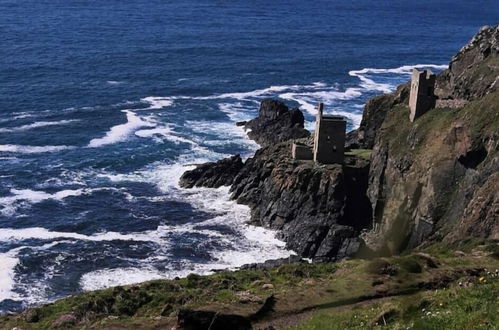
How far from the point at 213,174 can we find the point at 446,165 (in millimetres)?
30924

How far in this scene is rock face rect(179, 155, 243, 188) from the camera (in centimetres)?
8200

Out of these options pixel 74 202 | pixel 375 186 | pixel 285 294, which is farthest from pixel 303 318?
pixel 74 202

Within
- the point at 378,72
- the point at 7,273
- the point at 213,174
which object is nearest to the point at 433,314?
the point at 7,273

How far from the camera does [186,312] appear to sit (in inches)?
1054

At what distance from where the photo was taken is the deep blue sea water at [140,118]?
63.6 m

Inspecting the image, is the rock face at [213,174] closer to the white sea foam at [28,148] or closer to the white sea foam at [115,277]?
the white sea foam at [28,148]

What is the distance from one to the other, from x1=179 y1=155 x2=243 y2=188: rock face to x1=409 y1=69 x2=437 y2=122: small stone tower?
23.0 metres

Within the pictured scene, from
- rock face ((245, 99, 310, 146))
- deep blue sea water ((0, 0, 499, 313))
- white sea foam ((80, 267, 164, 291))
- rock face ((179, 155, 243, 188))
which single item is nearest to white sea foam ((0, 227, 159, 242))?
deep blue sea water ((0, 0, 499, 313))

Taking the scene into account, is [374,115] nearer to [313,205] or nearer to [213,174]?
[313,205]

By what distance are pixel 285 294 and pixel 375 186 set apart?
3923 centimetres

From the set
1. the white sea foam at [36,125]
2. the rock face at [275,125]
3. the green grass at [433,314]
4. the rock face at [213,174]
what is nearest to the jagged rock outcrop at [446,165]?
the rock face at [213,174]

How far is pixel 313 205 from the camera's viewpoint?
229 feet

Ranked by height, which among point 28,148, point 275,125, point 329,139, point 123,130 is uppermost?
point 329,139

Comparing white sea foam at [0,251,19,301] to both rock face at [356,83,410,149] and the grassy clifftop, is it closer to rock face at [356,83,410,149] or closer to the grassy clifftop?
the grassy clifftop
